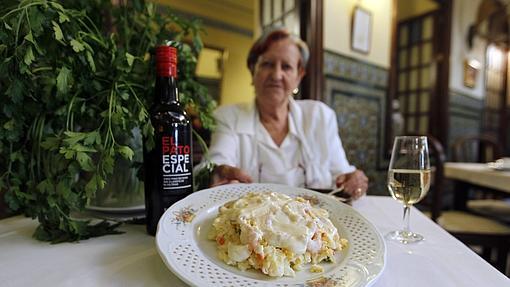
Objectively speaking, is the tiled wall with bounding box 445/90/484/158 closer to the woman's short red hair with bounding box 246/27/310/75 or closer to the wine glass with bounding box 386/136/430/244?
the woman's short red hair with bounding box 246/27/310/75

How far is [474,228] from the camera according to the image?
150cm

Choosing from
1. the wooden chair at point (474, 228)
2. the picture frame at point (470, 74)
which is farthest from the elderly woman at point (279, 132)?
the picture frame at point (470, 74)

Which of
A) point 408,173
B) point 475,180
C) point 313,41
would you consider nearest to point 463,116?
point 475,180

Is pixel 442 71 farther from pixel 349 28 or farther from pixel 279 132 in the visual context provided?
pixel 279 132

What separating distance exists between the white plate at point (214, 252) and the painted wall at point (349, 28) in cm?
173

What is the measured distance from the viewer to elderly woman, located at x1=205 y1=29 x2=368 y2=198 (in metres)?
1.05

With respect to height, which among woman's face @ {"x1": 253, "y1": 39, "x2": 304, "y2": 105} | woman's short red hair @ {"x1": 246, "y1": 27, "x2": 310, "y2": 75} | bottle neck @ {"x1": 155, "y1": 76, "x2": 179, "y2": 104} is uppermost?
woman's short red hair @ {"x1": 246, "y1": 27, "x2": 310, "y2": 75}

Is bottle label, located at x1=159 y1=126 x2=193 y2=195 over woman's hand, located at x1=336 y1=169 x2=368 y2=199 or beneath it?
over

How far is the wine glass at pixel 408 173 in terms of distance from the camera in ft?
1.87

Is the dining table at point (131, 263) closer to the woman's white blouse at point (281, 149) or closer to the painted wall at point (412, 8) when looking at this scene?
the woman's white blouse at point (281, 149)

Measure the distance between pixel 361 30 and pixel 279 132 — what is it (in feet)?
5.10

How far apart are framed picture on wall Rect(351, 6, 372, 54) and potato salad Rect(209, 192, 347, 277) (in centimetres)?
204

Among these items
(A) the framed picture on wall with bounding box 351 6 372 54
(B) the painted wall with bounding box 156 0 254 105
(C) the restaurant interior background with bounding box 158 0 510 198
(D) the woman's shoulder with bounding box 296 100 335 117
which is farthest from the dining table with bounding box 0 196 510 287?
(B) the painted wall with bounding box 156 0 254 105

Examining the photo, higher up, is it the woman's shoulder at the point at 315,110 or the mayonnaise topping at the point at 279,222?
the woman's shoulder at the point at 315,110
